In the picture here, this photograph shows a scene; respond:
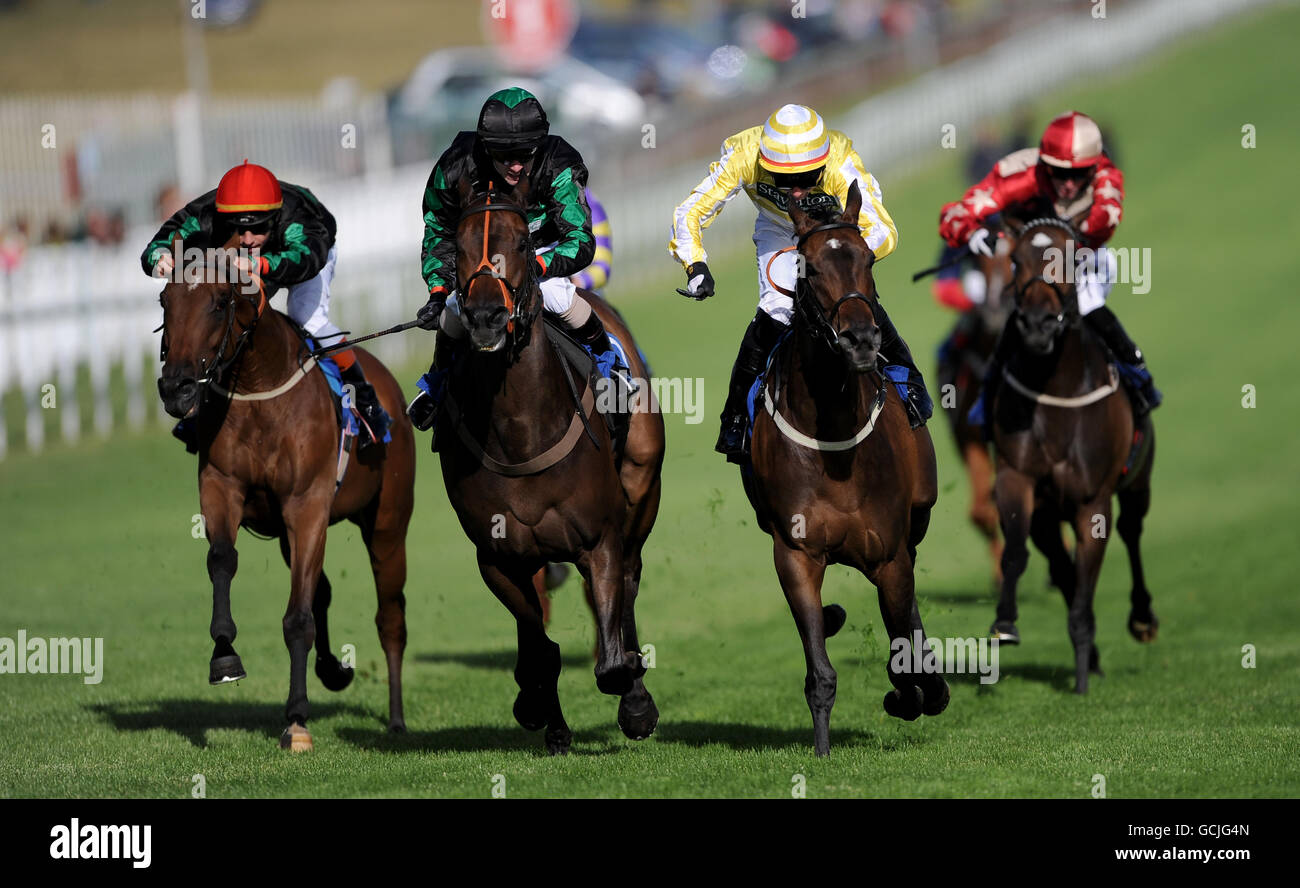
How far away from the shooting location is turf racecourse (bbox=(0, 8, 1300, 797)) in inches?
298

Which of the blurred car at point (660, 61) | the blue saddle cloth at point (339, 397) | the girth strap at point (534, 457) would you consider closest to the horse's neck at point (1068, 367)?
the girth strap at point (534, 457)

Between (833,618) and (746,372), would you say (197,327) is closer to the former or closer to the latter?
(746,372)

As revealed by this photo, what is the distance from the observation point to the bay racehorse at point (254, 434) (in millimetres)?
8047

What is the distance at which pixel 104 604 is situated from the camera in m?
13.2

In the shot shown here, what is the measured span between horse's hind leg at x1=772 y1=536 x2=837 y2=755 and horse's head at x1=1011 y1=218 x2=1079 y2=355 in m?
2.60

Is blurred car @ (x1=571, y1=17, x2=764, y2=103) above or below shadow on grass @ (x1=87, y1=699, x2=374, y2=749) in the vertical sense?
above

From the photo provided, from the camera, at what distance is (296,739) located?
8406mm

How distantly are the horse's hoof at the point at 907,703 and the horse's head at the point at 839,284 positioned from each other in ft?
5.21

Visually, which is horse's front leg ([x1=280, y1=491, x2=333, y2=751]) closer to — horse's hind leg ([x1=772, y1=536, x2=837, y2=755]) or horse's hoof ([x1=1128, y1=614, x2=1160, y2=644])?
horse's hind leg ([x1=772, y1=536, x2=837, y2=755])

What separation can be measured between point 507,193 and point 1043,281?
326cm

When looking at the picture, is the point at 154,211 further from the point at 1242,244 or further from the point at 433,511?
the point at 1242,244

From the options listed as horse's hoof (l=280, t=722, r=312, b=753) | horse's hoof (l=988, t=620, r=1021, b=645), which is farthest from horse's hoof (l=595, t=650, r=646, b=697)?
horse's hoof (l=988, t=620, r=1021, b=645)

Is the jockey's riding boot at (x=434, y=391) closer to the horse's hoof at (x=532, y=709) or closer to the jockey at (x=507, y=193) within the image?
the jockey at (x=507, y=193)
